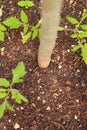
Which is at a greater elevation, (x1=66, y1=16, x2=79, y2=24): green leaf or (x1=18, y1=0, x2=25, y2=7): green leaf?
(x1=18, y1=0, x2=25, y2=7): green leaf

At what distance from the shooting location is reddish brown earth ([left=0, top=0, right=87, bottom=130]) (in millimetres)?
1420

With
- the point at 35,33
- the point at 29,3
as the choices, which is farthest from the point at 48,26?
the point at 29,3

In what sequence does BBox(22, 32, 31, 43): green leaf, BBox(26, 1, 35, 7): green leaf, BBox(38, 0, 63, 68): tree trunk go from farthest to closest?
1. BBox(26, 1, 35, 7): green leaf
2. BBox(22, 32, 31, 43): green leaf
3. BBox(38, 0, 63, 68): tree trunk

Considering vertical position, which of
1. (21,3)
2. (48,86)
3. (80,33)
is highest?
(21,3)

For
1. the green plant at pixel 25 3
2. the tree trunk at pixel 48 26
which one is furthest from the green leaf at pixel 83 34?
the green plant at pixel 25 3

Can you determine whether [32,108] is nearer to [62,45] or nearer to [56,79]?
[56,79]

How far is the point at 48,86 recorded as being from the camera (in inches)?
57.7

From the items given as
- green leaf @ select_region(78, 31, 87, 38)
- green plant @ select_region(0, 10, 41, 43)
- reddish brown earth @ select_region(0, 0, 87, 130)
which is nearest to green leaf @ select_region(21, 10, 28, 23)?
green plant @ select_region(0, 10, 41, 43)

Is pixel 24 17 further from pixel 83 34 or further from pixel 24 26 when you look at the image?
pixel 83 34

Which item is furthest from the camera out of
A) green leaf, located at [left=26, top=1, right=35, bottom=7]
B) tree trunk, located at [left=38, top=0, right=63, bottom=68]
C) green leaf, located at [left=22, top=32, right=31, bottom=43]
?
green leaf, located at [left=26, top=1, right=35, bottom=7]

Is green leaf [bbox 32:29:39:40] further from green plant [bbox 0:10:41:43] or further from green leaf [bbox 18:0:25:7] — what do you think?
green leaf [bbox 18:0:25:7]

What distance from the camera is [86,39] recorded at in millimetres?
1534

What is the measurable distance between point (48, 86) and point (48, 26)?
0.48 m

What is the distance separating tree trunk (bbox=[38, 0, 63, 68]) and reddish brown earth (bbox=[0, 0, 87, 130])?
84 mm
